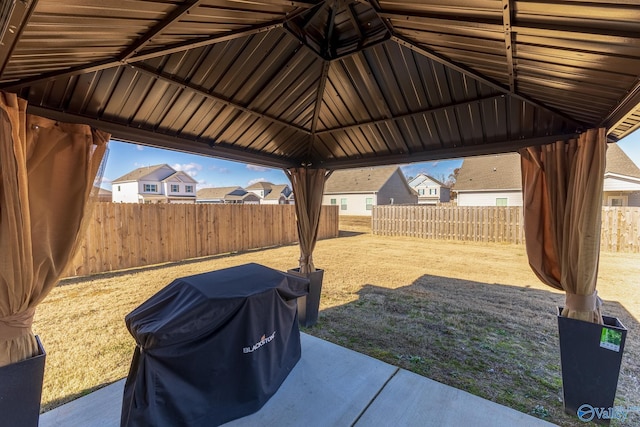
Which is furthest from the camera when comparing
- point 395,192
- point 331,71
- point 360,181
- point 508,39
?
point 395,192

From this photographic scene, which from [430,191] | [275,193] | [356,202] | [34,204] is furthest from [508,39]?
[275,193]

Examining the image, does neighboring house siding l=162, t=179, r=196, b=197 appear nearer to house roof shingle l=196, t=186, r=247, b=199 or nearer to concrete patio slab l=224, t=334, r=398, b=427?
house roof shingle l=196, t=186, r=247, b=199

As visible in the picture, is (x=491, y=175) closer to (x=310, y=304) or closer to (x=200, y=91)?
(x=310, y=304)

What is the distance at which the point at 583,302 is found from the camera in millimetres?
2432

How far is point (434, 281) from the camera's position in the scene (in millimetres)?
6453

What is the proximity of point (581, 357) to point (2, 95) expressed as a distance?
4.72 m

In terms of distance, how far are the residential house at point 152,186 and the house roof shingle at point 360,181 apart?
13.3 metres

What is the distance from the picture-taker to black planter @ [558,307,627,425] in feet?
7.44

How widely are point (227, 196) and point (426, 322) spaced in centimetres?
3101

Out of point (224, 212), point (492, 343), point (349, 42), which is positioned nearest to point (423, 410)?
point (492, 343)

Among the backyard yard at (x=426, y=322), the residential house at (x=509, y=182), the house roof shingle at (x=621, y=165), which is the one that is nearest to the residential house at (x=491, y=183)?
the residential house at (x=509, y=182)

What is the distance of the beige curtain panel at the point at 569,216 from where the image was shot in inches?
93.0

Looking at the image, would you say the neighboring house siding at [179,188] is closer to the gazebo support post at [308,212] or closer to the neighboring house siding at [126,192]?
the neighboring house siding at [126,192]

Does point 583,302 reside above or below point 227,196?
below
